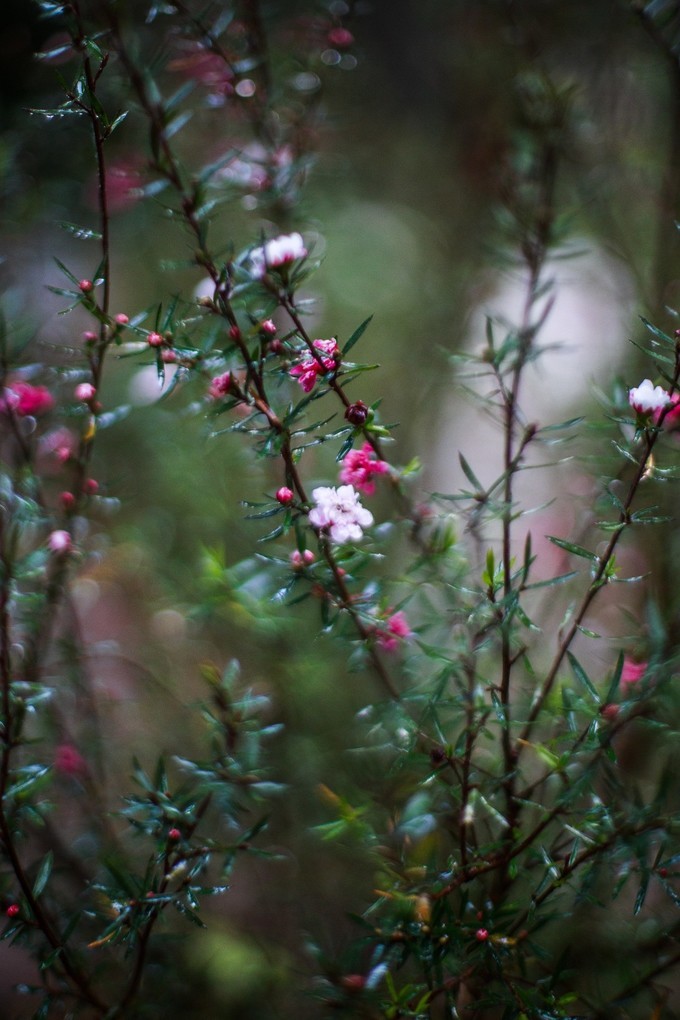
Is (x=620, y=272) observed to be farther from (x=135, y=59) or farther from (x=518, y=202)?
(x=135, y=59)

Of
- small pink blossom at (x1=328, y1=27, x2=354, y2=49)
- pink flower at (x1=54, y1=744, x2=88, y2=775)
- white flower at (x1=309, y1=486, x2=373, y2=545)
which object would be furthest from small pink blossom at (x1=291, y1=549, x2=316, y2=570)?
small pink blossom at (x1=328, y1=27, x2=354, y2=49)

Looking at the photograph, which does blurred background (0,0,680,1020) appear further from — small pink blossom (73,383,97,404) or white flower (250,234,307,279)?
white flower (250,234,307,279)

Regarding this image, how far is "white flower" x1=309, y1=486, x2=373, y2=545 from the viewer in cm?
53

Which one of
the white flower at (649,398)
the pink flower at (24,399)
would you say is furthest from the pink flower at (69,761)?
the white flower at (649,398)

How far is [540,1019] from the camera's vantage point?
0.56m

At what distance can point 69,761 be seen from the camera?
905 mm

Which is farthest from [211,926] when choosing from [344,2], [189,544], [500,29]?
[500,29]

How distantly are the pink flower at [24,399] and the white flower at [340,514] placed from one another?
38 centimetres

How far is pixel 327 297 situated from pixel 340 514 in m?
1.14

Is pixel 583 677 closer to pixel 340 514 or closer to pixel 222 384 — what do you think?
pixel 340 514

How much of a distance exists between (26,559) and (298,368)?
1.10 ft

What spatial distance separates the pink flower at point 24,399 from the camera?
2.39 ft

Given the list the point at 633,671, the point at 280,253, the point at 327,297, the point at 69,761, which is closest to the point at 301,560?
the point at 280,253

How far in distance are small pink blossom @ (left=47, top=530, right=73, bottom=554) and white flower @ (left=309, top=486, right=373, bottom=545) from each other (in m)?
0.32
